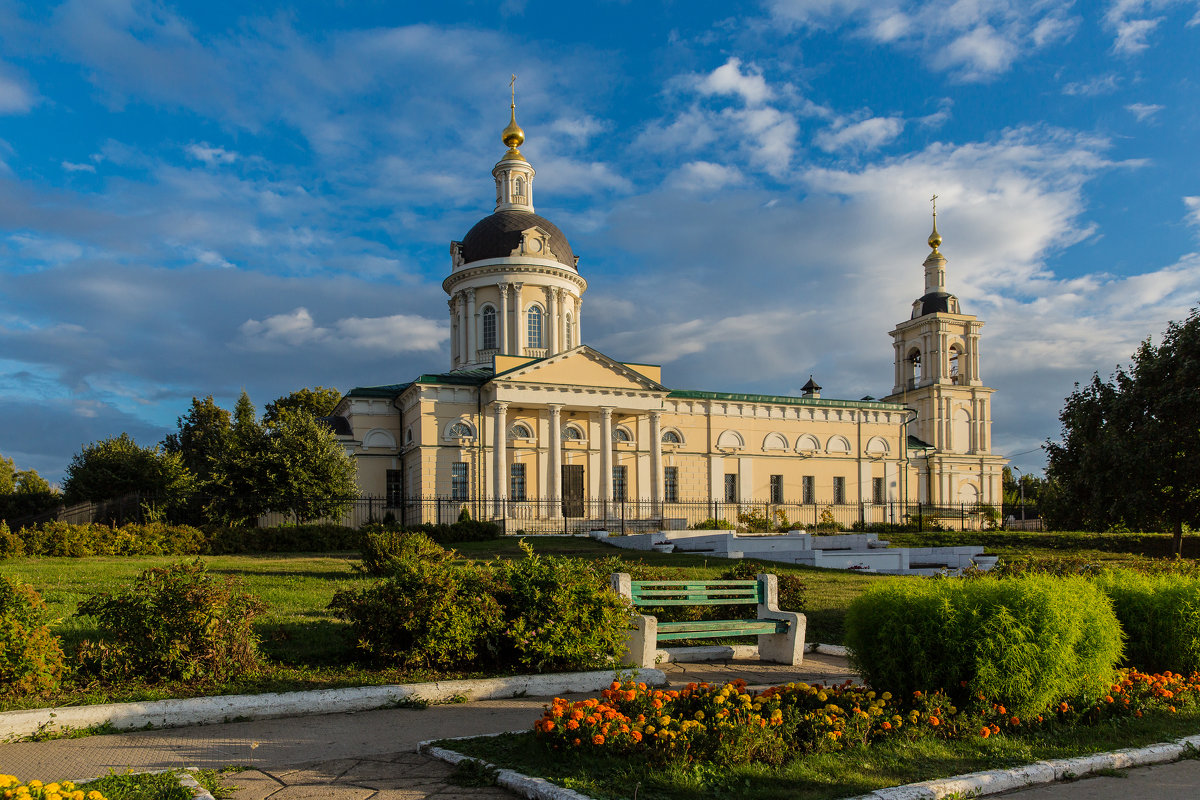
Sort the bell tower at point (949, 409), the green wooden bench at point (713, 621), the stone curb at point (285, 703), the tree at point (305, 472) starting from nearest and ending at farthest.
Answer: the stone curb at point (285, 703), the green wooden bench at point (713, 621), the tree at point (305, 472), the bell tower at point (949, 409)

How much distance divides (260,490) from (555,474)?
11592mm

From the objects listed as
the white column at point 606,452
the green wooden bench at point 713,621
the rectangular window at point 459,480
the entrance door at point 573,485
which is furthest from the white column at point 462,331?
the green wooden bench at point 713,621

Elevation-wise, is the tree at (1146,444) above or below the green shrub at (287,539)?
above

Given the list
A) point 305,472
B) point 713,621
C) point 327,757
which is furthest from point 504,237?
point 327,757

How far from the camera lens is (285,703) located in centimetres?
727

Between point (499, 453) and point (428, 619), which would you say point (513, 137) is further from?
point (428, 619)

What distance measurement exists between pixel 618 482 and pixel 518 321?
29.9 feet

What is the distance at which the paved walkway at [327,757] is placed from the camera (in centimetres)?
541

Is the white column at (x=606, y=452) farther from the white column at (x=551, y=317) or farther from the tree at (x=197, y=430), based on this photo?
the tree at (x=197, y=430)

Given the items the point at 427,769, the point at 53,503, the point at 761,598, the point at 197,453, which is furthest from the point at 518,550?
the point at 53,503

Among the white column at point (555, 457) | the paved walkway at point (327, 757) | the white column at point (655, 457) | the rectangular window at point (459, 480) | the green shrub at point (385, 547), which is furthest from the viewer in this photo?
the white column at point (655, 457)

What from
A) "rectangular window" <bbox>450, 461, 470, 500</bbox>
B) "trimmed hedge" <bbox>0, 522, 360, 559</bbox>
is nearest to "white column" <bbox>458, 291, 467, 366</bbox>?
"rectangular window" <bbox>450, 461, 470, 500</bbox>

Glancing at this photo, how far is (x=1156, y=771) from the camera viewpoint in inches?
241

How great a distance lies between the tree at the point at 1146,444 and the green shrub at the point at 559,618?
23.6 metres
